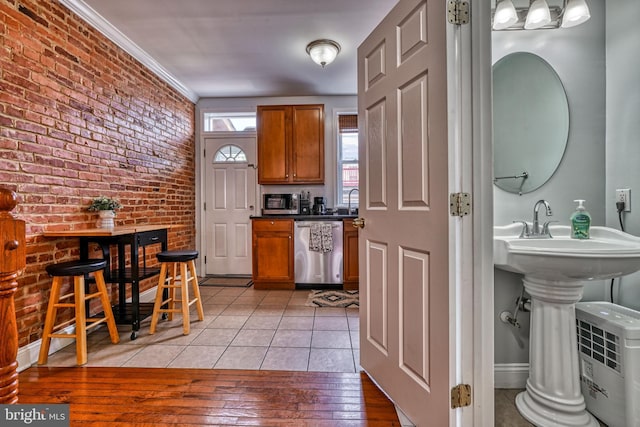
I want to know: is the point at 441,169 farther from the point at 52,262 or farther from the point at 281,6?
the point at 52,262

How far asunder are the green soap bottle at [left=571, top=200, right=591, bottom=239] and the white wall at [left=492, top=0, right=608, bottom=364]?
0.13m

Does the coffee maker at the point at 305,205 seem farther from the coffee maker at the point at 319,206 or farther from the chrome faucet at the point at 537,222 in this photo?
the chrome faucet at the point at 537,222

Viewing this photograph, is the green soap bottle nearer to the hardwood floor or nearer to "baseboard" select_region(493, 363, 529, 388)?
"baseboard" select_region(493, 363, 529, 388)

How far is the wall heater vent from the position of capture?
3.96 feet

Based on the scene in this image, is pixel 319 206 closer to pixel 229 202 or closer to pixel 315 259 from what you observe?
pixel 315 259

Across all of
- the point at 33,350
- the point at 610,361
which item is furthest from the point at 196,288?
the point at 610,361

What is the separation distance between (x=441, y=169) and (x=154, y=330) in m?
2.42

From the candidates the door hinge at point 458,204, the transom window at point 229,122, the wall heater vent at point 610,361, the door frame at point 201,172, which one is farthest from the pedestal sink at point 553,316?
the transom window at point 229,122

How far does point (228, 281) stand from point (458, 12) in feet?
12.5

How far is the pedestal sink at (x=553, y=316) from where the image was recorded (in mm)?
1196

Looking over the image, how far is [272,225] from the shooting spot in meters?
3.56

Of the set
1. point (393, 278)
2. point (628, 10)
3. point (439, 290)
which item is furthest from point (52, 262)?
point (628, 10)

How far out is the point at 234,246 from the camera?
4234mm

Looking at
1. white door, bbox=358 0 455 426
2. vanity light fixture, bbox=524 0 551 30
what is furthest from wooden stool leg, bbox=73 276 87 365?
vanity light fixture, bbox=524 0 551 30
